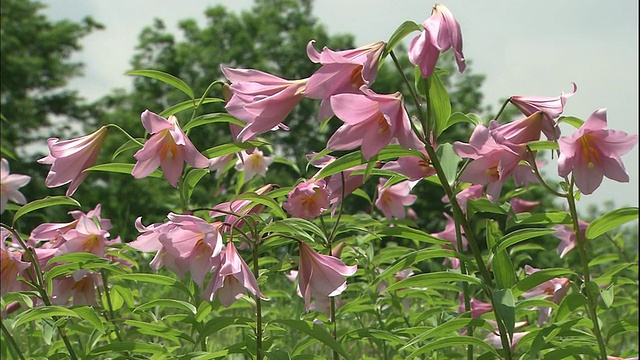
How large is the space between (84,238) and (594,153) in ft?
3.26

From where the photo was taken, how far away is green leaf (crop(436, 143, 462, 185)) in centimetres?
A: 112

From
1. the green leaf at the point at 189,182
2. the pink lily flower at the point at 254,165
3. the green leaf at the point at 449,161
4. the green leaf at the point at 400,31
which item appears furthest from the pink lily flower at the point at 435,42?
the pink lily flower at the point at 254,165

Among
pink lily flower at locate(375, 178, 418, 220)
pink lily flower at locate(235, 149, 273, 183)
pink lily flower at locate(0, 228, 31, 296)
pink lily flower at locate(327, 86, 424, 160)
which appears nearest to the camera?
Answer: pink lily flower at locate(327, 86, 424, 160)

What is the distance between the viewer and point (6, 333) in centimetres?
140

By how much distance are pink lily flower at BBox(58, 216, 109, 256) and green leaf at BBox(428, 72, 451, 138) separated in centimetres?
76

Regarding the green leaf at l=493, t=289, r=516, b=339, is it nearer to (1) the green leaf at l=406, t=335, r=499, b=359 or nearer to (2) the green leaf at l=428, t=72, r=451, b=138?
(1) the green leaf at l=406, t=335, r=499, b=359

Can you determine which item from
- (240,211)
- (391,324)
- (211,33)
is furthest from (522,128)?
(211,33)

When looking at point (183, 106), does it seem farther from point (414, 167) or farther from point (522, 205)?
point (522, 205)

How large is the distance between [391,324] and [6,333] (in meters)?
0.93

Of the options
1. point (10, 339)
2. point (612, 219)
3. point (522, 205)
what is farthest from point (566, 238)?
point (10, 339)

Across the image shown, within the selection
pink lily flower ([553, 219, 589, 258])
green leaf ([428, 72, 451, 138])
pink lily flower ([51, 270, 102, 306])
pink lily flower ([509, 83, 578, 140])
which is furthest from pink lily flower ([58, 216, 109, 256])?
pink lily flower ([553, 219, 589, 258])

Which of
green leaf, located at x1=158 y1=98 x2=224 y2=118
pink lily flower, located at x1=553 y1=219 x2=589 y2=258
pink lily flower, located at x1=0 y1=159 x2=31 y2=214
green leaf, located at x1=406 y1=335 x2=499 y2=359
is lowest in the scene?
green leaf, located at x1=406 y1=335 x2=499 y2=359

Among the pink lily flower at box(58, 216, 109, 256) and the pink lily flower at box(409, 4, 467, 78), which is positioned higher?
the pink lily flower at box(409, 4, 467, 78)

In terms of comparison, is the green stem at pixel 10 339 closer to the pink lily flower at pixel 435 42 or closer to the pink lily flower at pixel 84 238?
the pink lily flower at pixel 84 238
